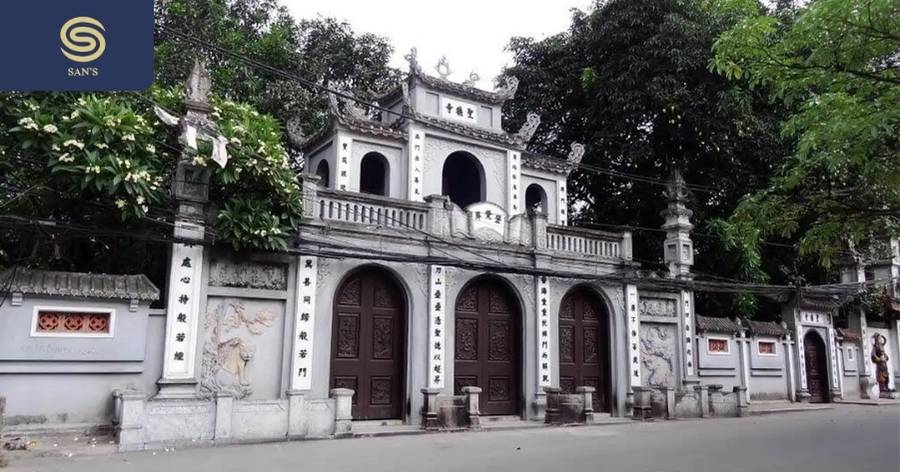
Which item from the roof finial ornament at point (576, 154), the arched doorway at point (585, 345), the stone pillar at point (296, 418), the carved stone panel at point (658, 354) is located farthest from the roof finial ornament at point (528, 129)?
the stone pillar at point (296, 418)

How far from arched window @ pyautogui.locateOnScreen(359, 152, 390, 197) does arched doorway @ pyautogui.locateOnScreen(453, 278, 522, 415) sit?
345cm

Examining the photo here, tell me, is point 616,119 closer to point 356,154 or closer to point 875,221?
point 356,154

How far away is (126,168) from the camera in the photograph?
9.12 m

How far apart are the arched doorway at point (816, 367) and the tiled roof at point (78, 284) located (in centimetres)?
1786

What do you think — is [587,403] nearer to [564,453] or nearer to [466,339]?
[466,339]

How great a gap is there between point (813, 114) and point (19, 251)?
1181 centimetres

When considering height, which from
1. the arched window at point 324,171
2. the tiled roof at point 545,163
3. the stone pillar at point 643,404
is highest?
the tiled roof at point 545,163

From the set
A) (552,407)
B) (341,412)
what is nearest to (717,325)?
(552,407)

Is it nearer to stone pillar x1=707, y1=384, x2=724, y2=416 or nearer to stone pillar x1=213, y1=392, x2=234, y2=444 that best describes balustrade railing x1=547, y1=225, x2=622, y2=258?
stone pillar x1=707, y1=384, x2=724, y2=416

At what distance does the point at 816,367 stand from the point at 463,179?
12.2 metres

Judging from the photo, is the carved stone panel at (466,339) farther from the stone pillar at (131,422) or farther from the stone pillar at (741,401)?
the stone pillar at (741,401)

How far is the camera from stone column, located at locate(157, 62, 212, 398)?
998 centimetres

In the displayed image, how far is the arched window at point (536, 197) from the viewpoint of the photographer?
1669 centimetres

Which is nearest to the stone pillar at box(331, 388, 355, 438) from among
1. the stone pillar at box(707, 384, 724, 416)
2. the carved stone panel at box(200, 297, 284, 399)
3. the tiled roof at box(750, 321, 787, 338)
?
the carved stone panel at box(200, 297, 284, 399)
